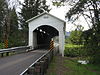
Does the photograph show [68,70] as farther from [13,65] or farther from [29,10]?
[29,10]

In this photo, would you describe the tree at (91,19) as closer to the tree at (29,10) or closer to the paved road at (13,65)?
the paved road at (13,65)

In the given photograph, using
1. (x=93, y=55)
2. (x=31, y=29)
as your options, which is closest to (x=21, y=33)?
(x=31, y=29)

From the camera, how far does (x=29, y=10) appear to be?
4984 cm

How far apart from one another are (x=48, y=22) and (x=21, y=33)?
26.1 metres

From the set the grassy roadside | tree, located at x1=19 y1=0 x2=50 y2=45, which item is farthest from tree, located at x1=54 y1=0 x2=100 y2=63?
tree, located at x1=19 y1=0 x2=50 y2=45

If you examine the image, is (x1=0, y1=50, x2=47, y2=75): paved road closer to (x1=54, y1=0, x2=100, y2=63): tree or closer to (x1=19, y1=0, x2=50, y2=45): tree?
(x1=54, y1=0, x2=100, y2=63): tree

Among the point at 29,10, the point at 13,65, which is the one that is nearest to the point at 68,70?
the point at 13,65

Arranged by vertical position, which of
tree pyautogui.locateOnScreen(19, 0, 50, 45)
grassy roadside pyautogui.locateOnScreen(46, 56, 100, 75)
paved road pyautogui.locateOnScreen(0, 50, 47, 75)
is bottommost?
grassy roadside pyautogui.locateOnScreen(46, 56, 100, 75)

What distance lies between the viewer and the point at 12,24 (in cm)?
4869

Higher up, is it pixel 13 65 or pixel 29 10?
pixel 29 10

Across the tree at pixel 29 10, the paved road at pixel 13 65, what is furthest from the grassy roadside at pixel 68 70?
the tree at pixel 29 10

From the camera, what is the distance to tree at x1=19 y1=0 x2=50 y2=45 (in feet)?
162

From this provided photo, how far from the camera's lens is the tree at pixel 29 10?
49.4 metres

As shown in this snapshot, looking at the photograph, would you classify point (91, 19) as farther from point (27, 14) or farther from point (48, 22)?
point (27, 14)
